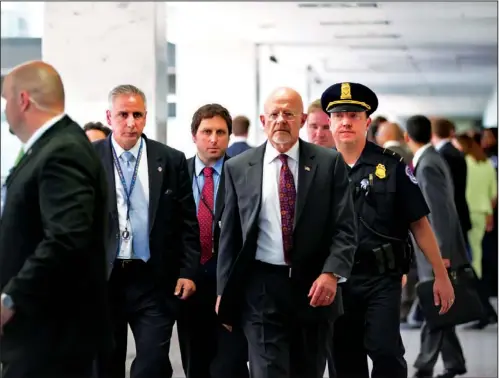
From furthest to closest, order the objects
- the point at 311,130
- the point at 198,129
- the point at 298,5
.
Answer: the point at 298,5 → the point at 311,130 → the point at 198,129

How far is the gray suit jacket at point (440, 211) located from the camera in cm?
693

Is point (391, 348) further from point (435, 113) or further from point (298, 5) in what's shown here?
point (435, 113)

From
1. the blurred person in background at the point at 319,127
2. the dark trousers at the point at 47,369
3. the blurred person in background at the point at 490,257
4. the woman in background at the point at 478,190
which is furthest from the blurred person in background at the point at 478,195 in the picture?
the dark trousers at the point at 47,369

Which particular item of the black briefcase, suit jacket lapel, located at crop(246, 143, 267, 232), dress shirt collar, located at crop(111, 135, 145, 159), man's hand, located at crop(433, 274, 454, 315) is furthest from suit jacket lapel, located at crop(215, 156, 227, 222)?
the black briefcase

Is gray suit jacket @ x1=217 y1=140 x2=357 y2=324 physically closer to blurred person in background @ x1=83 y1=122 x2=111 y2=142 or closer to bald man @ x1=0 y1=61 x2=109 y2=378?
bald man @ x1=0 y1=61 x2=109 y2=378

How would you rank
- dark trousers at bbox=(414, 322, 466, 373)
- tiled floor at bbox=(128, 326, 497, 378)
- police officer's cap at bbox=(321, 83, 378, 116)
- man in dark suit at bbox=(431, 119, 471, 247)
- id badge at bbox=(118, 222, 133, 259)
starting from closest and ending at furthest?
id badge at bbox=(118, 222, 133, 259) < police officer's cap at bbox=(321, 83, 378, 116) < dark trousers at bbox=(414, 322, 466, 373) < tiled floor at bbox=(128, 326, 497, 378) < man in dark suit at bbox=(431, 119, 471, 247)

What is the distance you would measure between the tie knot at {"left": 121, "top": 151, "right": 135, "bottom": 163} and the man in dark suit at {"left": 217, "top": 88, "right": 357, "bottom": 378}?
0.64m

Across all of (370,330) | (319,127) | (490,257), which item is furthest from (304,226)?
(490,257)

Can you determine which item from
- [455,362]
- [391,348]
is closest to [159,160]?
[391,348]

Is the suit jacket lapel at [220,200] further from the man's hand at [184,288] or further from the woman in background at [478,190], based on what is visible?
the woman in background at [478,190]

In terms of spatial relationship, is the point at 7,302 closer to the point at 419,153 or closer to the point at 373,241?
the point at 373,241

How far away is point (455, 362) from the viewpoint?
7.22 m

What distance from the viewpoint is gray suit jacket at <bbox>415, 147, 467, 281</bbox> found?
6926 mm

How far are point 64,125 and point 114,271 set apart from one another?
1.54m
